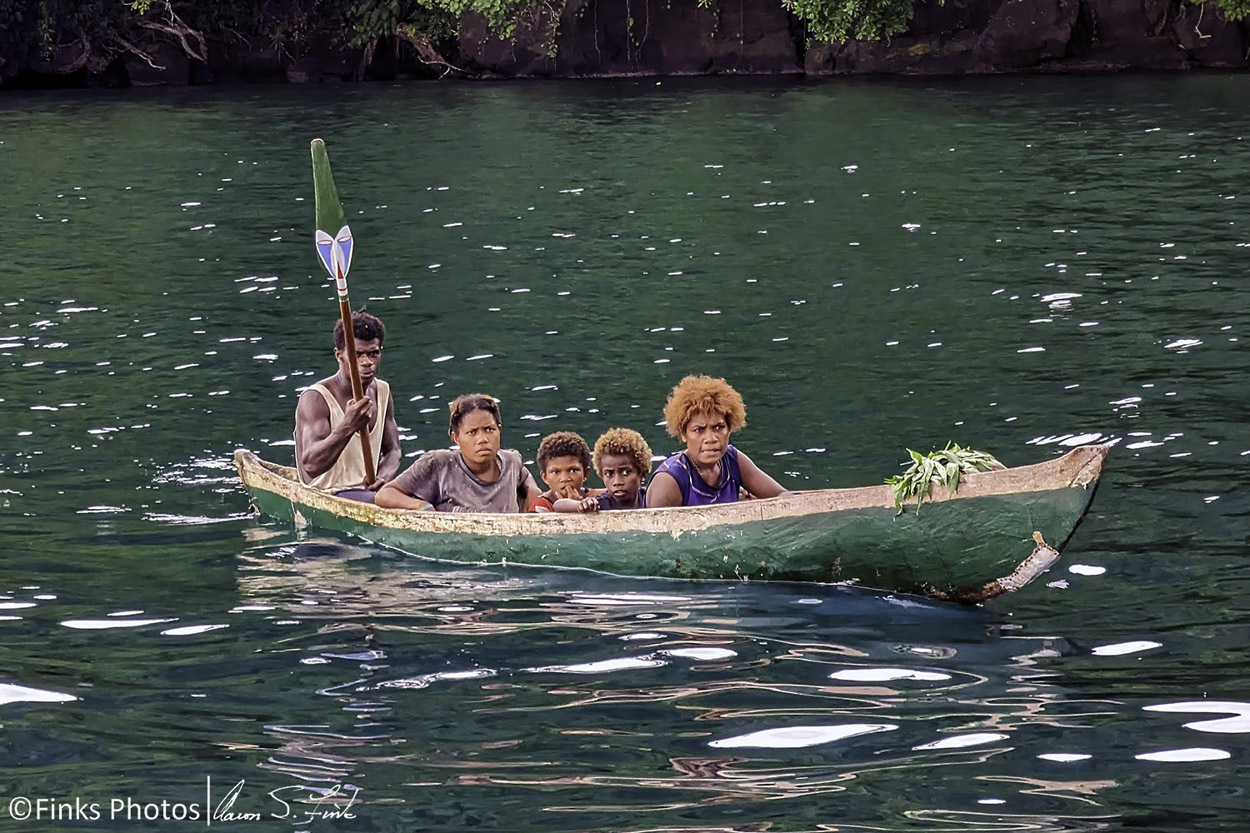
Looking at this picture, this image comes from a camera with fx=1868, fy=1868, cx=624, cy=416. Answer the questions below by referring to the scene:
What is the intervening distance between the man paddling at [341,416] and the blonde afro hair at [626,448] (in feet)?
4.36

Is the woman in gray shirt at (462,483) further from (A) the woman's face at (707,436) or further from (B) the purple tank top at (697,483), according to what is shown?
(A) the woman's face at (707,436)

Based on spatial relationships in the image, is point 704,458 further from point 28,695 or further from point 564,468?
point 28,695

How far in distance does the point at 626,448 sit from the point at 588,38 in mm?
35745

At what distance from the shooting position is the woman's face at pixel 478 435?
9867 mm

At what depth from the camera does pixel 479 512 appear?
9781 mm

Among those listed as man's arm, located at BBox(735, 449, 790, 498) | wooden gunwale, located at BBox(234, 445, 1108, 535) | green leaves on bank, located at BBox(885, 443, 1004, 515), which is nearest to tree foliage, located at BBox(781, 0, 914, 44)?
Result: wooden gunwale, located at BBox(234, 445, 1108, 535)

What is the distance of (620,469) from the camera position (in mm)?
9766

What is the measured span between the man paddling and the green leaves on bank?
315 centimetres

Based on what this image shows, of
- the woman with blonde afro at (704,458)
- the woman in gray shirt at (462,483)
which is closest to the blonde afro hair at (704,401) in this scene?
the woman with blonde afro at (704,458)

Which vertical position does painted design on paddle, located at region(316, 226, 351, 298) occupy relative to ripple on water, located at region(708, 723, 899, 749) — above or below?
above

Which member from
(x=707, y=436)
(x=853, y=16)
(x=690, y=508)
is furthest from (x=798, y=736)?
(x=853, y=16)

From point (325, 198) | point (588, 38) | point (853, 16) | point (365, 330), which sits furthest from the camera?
point (588, 38)

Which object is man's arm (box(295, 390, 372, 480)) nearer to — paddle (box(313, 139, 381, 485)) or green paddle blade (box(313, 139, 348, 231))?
paddle (box(313, 139, 381, 485))

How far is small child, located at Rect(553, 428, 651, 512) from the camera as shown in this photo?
32.0 ft
